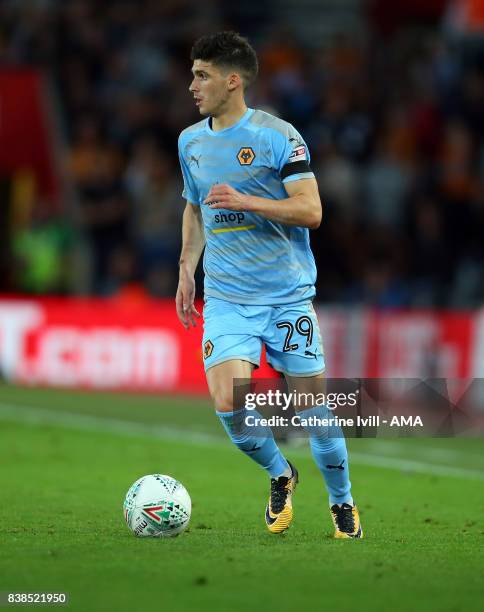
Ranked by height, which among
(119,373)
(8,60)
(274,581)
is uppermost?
(8,60)

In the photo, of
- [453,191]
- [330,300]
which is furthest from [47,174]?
[453,191]

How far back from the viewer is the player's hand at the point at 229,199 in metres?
6.89

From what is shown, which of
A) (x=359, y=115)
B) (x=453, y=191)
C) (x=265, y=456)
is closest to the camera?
(x=265, y=456)

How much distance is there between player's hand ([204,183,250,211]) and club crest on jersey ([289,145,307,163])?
1.39 ft

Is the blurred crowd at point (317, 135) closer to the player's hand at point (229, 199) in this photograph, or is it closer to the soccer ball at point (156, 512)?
the soccer ball at point (156, 512)

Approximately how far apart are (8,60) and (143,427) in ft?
25.6

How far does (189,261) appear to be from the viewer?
25.1 ft

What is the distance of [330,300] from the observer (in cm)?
1797

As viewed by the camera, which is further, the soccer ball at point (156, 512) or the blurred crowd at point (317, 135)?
the blurred crowd at point (317, 135)

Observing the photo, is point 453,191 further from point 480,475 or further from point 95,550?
point 95,550

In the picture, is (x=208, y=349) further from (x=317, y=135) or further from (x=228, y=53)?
(x=317, y=135)

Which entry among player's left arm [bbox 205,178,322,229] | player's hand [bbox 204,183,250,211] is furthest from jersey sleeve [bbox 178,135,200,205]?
player's hand [bbox 204,183,250,211]

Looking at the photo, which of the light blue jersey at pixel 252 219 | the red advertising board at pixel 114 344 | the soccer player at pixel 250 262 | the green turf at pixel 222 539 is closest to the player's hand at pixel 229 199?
the soccer player at pixel 250 262

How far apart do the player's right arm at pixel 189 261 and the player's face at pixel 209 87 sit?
0.63 metres
